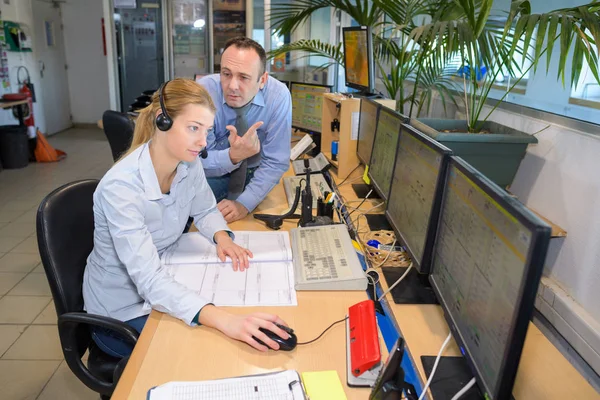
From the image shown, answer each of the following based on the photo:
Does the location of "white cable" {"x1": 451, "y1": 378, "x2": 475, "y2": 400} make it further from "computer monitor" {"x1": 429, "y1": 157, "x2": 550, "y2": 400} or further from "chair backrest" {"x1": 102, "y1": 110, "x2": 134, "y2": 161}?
"chair backrest" {"x1": 102, "y1": 110, "x2": 134, "y2": 161}

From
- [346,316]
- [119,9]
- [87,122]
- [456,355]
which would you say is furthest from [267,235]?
[87,122]

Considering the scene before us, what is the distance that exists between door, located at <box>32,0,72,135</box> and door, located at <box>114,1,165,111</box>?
1.04 metres

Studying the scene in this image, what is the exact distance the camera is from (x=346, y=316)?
119 centimetres

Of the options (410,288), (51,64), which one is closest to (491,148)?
(410,288)

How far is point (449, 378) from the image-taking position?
927 millimetres

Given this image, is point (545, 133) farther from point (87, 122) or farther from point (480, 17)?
point (87, 122)

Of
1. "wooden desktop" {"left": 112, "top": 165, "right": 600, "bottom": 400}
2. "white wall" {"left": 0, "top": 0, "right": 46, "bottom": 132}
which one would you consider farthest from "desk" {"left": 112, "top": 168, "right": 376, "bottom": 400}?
"white wall" {"left": 0, "top": 0, "right": 46, "bottom": 132}

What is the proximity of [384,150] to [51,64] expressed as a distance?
686 centimetres

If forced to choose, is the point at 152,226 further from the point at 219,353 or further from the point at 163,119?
the point at 219,353

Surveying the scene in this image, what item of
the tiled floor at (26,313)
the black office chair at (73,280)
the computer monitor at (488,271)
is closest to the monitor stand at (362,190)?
the computer monitor at (488,271)

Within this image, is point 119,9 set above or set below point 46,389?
above

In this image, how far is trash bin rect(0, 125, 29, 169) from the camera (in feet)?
16.9

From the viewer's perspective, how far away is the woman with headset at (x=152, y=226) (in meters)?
1.16

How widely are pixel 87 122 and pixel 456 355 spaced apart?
8.01 m
